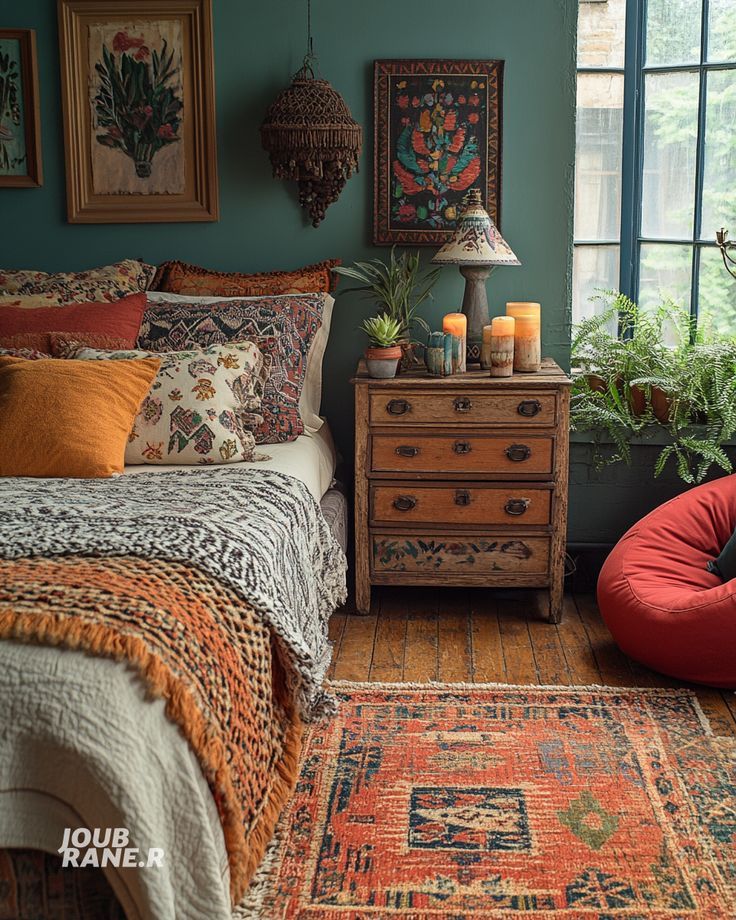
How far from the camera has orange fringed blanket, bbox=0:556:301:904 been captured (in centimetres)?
156

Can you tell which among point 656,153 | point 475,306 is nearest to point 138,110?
point 475,306

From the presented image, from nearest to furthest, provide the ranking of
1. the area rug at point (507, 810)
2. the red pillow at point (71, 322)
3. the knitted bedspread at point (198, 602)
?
1. the knitted bedspread at point (198, 602)
2. the area rug at point (507, 810)
3. the red pillow at point (71, 322)

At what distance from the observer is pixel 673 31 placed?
11.9ft

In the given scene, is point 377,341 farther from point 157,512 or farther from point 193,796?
point 193,796

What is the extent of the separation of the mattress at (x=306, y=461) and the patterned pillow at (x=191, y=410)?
5 centimetres

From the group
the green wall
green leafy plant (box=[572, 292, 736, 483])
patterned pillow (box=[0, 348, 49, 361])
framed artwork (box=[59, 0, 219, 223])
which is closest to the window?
green leafy plant (box=[572, 292, 736, 483])

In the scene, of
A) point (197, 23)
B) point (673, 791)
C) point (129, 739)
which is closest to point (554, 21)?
point (197, 23)

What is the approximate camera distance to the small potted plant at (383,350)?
319 centimetres

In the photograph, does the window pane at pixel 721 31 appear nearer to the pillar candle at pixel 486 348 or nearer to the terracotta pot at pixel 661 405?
the terracotta pot at pixel 661 405

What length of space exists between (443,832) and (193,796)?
0.73 meters

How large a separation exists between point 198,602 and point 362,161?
2.14m

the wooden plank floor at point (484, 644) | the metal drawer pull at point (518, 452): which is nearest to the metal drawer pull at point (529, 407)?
the metal drawer pull at point (518, 452)

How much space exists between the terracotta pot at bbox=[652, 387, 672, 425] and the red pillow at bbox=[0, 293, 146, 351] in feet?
5.71

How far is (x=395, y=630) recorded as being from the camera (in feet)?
10.5
